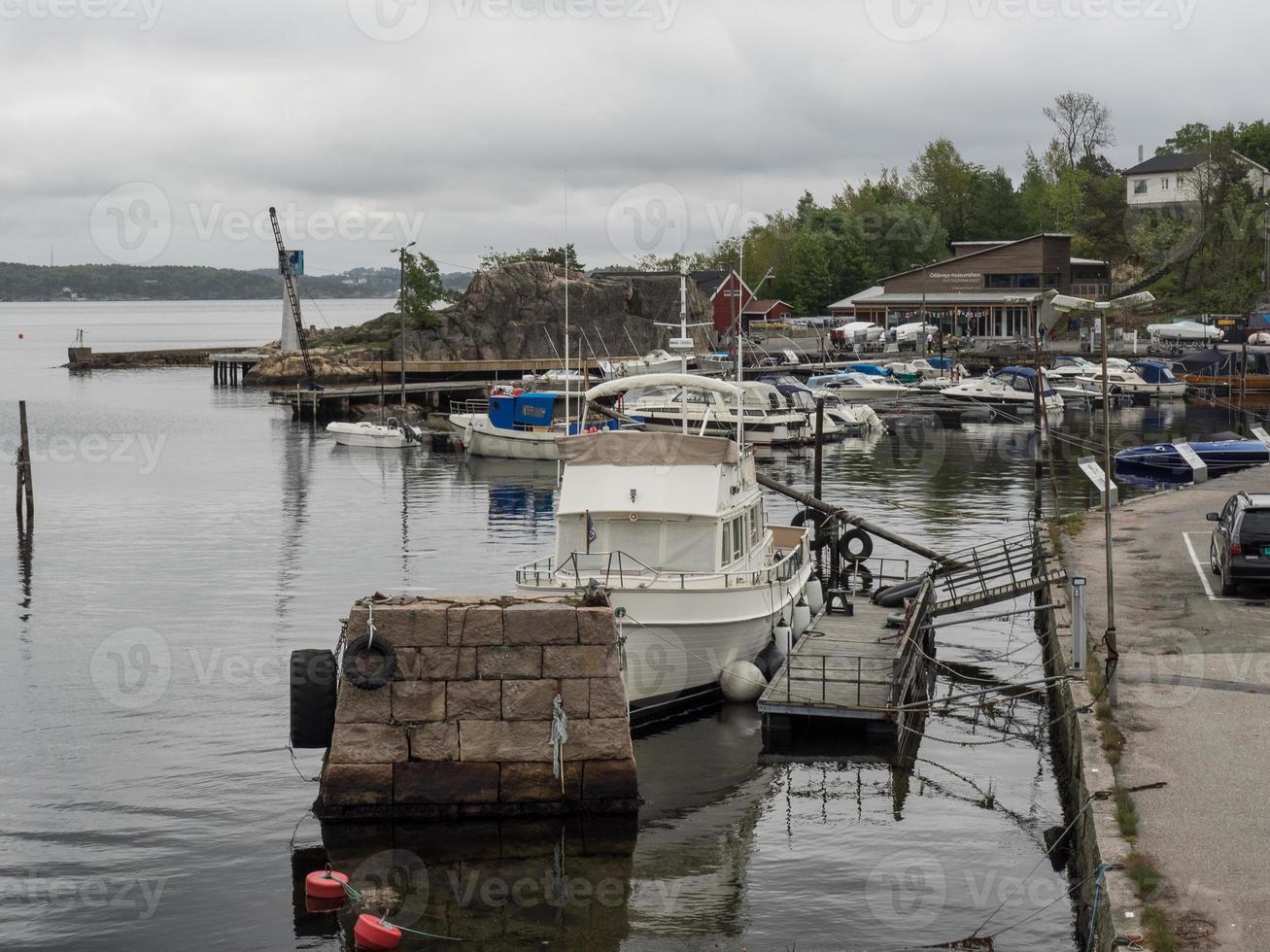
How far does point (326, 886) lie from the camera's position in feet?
59.9

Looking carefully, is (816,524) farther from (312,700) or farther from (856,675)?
(312,700)

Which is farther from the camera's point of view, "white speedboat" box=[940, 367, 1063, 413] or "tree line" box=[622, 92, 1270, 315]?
"tree line" box=[622, 92, 1270, 315]

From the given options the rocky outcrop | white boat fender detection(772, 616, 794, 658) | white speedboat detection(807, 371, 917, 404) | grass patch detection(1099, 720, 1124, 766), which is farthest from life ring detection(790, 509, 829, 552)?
the rocky outcrop

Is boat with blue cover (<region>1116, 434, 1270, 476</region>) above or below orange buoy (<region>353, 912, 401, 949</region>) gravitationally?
above

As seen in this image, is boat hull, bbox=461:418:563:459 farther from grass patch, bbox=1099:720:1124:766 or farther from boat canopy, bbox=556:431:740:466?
grass patch, bbox=1099:720:1124:766

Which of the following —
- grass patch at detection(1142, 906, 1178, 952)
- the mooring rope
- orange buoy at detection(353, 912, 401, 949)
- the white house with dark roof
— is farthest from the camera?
the white house with dark roof

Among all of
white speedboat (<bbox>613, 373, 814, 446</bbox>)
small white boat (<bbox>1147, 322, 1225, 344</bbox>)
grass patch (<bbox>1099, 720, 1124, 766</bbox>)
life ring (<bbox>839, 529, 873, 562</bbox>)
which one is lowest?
grass patch (<bbox>1099, 720, 1124, 766</bbox>)

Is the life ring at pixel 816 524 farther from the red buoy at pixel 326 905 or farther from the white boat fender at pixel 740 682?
the red buoy at pixel 326 905

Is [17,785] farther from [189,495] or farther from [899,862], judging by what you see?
[189,495]

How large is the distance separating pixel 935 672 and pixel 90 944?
1773 centimetres

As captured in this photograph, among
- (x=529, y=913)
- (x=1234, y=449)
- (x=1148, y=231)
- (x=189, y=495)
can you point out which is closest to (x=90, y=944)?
(x=529, y=913)

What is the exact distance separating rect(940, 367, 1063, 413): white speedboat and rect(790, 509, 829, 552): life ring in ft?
169

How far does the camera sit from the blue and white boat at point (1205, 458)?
185 ft

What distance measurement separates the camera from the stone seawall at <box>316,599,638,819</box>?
19.7m
